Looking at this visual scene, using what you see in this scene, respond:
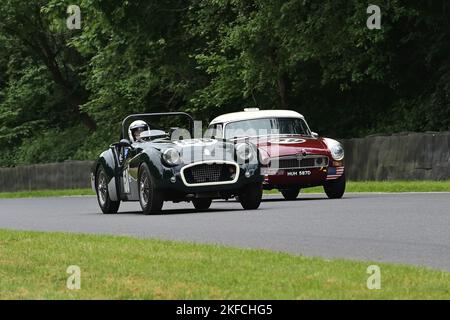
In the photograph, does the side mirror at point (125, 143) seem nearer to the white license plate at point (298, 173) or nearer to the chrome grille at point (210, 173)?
the chrome grille at point (210, 173)

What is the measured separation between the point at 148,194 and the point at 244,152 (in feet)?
5.29

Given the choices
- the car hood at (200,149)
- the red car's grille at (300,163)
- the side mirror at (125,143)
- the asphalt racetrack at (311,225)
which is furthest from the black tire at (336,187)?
the side mirror at (125,143)

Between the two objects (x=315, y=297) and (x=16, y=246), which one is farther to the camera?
(x=16, y=246)

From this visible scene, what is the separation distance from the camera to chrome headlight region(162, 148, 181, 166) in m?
17.9

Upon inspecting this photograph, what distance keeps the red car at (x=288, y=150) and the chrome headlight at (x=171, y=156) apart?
3.27 metres

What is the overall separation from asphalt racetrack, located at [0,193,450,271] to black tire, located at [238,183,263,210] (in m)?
0.22

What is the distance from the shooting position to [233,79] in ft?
119

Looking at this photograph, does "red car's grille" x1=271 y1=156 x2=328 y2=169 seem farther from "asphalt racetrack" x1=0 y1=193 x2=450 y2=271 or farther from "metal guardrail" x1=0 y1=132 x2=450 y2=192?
"metal guardrail" x1=0 y1=132 x2=450 y2=192

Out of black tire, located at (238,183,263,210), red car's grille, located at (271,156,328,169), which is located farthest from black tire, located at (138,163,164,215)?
red car's grille, located at (271,156,328,169)

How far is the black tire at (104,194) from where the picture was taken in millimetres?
20375

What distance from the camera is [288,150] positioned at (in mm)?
21125

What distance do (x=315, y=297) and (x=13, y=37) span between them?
150 ft
